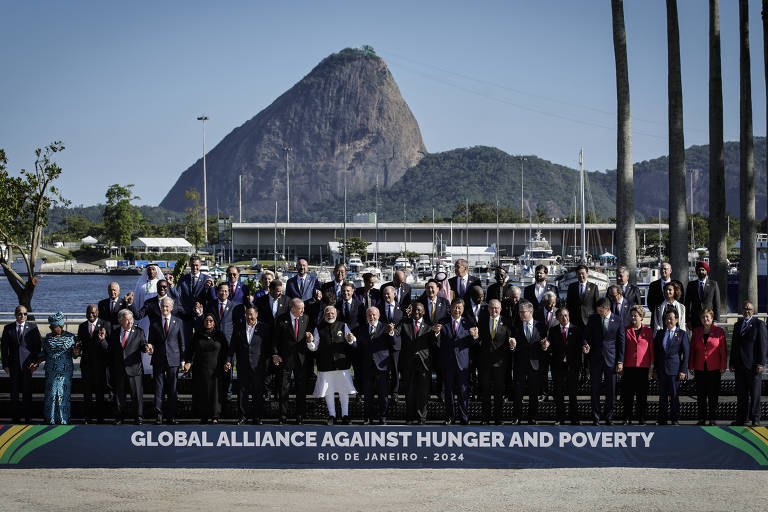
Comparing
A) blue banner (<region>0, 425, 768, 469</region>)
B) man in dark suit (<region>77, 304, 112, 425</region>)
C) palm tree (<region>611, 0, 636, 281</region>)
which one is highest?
palm tree (<region>611, 0, 636, 281</region>)

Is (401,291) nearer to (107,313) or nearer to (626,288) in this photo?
(626,288)

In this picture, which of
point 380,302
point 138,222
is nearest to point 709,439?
point 380,302

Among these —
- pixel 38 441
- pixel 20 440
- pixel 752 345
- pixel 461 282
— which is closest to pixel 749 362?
pixel 752 345

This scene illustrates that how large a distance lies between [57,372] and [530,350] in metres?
6.59

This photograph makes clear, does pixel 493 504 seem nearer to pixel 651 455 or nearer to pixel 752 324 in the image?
pixel 651 455

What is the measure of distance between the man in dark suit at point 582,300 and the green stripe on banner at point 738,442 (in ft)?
8.91

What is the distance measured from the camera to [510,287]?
40.4 feet

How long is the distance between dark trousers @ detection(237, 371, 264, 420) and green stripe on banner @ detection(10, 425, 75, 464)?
249 cm

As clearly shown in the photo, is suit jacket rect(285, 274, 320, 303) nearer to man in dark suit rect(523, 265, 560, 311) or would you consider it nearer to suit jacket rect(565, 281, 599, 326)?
man in dark suit rect(523, 265, 560, 311)

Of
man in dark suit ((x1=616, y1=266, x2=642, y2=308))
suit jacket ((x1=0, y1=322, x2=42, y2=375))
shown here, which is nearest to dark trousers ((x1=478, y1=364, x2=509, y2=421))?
man in dark suit ((x1=616, y1=266, x2=642, y2=308))

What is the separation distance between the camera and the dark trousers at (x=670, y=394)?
11266mm

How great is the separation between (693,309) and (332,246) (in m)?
95.9

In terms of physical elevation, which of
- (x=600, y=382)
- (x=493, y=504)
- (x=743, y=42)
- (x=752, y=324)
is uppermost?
(x=743, y=42)

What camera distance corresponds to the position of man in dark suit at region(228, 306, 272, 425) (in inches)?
456
